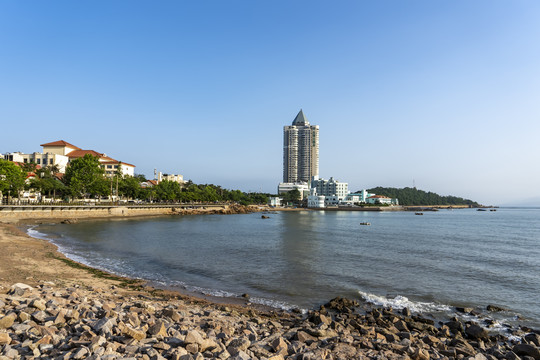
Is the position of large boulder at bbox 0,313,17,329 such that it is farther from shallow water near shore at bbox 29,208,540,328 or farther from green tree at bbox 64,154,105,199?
green tree at bbox 64,154,105,199

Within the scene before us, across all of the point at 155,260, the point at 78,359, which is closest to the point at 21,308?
the point at 78,359

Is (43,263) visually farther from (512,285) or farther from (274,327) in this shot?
(512,285)

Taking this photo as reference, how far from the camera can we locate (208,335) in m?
8.95

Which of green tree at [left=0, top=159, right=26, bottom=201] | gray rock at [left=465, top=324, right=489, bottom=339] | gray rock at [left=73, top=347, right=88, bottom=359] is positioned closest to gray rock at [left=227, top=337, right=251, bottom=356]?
gray rock at [left=73, top=347, right=88, bottom=359]

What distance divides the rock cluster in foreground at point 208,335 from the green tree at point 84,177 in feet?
263

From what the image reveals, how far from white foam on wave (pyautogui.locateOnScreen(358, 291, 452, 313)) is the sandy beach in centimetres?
108

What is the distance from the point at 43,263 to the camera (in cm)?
2161

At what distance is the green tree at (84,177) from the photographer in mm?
82250

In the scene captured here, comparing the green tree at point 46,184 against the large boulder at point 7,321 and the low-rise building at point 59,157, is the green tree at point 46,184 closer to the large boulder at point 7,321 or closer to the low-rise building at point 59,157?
the low-rise building at point 59,157

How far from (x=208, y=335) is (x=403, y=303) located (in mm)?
12472

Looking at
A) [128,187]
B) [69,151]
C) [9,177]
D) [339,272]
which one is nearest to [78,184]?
[9,177]

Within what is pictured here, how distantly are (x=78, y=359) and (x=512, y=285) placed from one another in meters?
25.9

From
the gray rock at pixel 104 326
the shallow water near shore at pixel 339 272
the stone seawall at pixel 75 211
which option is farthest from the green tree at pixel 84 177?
the gray rock at pixel 104 326

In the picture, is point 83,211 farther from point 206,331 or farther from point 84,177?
point 206,331
